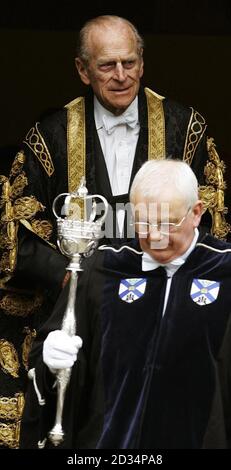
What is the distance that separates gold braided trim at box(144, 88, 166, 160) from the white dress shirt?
67 mm

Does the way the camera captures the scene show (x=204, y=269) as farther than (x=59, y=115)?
No

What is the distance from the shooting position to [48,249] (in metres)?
7.96

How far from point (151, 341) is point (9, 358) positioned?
1779mm

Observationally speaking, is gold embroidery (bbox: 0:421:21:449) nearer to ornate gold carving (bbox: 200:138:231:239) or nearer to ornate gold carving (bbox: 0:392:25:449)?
ornate gold carving (bbox: 0:392:25:449)

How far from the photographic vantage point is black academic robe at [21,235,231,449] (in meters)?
6.46

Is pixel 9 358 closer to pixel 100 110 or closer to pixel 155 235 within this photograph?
pixel 100 110

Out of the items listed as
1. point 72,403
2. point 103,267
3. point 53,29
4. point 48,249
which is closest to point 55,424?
point 72,403

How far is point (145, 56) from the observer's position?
9.62 metres

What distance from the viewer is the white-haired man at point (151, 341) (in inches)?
255

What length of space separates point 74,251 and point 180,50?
3160 millimetres

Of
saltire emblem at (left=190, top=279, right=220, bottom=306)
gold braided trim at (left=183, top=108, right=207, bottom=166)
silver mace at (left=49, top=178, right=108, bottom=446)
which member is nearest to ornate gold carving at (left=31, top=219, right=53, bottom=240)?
gold braided trim at (left=183, top=108, right=207, bottom=166)

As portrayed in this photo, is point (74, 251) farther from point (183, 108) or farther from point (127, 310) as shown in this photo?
point (183, 108)

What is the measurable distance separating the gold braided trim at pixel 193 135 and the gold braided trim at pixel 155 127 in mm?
93

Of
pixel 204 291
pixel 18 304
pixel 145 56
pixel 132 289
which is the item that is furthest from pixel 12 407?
pixel 145 56
